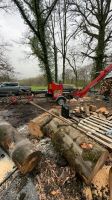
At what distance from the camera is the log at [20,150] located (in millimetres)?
3518

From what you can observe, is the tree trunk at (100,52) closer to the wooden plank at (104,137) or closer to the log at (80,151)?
the wooden plank at (104,137)

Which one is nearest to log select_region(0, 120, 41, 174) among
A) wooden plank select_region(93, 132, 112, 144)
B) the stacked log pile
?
the stacked log pile

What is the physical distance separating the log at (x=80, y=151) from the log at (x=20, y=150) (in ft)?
1.76

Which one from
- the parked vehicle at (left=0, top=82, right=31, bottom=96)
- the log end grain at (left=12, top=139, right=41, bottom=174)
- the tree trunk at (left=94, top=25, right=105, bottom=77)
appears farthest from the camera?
the tree trunk at (left=94, top=25, right=105, bottom=77)

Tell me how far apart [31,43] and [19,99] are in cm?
1066

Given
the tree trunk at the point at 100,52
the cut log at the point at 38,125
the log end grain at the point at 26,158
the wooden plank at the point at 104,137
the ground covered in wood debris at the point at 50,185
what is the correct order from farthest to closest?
the tree trunk at the point at 100,52 < the cut log at the point at 38,125 < the wooden plank at the point at 104,137 < the log end grain at the point at 26,158 < the ground covered in wood debris at the point at 50,185

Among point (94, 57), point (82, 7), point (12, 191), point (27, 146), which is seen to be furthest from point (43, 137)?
point (82, 7)

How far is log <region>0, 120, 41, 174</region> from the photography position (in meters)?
3.52

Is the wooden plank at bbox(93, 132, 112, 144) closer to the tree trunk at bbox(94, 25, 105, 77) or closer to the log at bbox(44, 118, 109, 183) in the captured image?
the log at bbox(44, 118, 109, 183)

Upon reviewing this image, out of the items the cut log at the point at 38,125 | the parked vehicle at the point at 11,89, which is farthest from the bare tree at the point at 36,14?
the cut log at the point at 38,125

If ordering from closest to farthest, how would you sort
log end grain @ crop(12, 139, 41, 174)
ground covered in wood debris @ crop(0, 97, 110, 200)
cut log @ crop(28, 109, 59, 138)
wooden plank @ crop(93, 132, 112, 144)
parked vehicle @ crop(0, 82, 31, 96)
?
ground covered in wood debris @ crop(0, 97, 110, 200) < log end grain @ crop(12, 139, 41, 174) < wooden plank @ crop(93, 132, 112, 144) < cut log @ crop(28, 109, 59, 138) < parked vehicle @ crop(0, 82, 31, 96)

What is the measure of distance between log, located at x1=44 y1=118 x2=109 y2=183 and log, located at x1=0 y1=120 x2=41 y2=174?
54 centimetres

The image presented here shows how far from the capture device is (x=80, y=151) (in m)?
3.50

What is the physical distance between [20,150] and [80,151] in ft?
3.68
